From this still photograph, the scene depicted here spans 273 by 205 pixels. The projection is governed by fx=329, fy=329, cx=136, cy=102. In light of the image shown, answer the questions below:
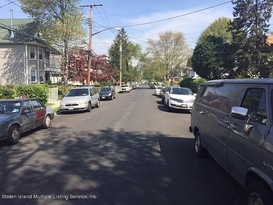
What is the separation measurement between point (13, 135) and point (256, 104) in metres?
7.38

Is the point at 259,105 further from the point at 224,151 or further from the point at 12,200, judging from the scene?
the point at 12,200

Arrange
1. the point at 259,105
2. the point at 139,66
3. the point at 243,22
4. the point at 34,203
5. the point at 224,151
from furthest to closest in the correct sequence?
the point at 139,66 → the point at 243,22 → the point at 224,151 → the point at 34,203 → the point at 259,105

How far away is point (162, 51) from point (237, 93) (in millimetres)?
79734

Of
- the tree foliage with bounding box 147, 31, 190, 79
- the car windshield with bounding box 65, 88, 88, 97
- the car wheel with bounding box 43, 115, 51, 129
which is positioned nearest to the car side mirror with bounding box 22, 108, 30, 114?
the car wheel with bounding box 43, 115, 51, 129

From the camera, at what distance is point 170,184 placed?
5730mm

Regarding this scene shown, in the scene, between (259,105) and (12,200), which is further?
(12,200)

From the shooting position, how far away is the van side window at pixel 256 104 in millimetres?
4194

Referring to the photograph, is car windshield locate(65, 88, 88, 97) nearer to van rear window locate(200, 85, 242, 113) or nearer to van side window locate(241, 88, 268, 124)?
van rear window locate(200, 85, 242, 113)

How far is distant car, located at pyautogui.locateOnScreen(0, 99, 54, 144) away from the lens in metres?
9.39

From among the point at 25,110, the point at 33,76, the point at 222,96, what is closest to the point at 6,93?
the point at 25,110

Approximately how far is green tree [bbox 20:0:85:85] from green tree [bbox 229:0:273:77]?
19734 millimetres

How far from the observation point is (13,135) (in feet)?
31.5

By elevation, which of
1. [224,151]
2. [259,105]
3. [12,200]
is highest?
[259,105]

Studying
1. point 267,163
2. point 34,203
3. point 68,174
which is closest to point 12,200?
point 34,203
